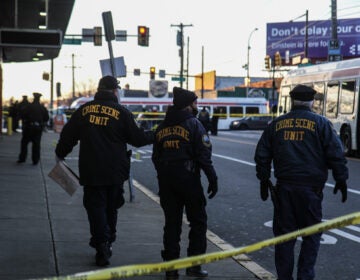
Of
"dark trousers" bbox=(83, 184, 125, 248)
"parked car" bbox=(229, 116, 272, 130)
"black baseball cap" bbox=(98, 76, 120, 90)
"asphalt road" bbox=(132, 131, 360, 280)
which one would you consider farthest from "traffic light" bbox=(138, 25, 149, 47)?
"dark trousers" bbox=(83, 184, 125, 248)

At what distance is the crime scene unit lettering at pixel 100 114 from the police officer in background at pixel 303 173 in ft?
5.53

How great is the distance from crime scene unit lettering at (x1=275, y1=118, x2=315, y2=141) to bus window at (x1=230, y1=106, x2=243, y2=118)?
174ft

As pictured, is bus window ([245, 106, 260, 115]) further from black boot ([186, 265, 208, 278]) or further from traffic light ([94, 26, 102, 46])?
black boot ([186, 265, 208, 278])

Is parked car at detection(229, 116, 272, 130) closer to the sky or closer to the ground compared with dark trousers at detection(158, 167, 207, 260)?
closer to the ground

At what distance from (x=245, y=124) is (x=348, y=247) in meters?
46.7

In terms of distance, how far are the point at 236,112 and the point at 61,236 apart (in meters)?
51.4

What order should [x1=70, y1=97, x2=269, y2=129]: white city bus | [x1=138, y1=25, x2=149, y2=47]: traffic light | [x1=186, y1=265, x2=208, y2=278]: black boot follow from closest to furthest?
[x1=186, y1=265, x2=208, y2=278]: black boot < [x1=138, y1=25, x2=149, y2=47]: traffic light < [x1=70, y1=97, x2=269, y2=129]: white city bus

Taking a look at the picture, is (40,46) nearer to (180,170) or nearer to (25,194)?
(25,194)

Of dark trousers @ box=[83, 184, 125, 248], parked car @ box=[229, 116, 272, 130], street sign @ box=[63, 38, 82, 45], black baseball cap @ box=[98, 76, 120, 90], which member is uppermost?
street sign @ box=[63, 38, 82, 45]

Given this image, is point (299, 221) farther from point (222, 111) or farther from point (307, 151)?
point (222, 111)

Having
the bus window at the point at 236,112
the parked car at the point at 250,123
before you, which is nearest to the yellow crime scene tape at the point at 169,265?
the parked car at the point at 250,123

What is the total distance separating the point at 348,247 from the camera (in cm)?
799

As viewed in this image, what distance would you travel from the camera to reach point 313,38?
243 ft

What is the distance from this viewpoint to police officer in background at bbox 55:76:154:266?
6453 millimetres
